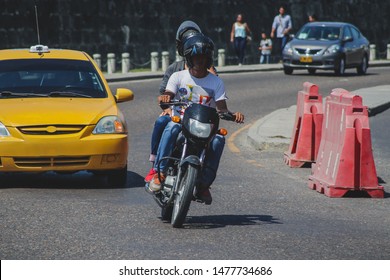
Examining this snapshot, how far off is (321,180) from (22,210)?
349 centimetres

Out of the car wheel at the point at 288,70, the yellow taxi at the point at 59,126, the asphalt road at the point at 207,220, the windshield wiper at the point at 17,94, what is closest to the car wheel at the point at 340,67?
the car wheel at the point at 288,70

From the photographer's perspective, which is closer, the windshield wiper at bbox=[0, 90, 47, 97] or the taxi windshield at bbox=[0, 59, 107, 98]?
the windshield wiper at bbox=[0, 90, 47, 97]

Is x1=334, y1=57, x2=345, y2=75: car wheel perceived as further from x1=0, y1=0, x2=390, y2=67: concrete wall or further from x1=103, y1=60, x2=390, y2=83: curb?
x1=0, y1=0, x2=390, y2=67: concrete wall

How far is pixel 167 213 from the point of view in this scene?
10477mm

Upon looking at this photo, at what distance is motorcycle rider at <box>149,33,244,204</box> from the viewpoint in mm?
10250

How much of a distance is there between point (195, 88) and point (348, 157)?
291 centimetres

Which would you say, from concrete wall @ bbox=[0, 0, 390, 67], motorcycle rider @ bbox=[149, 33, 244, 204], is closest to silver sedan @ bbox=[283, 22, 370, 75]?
concrete wall @ bbox=[0, 0, 390, 67]

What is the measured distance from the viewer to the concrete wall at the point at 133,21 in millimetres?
41969

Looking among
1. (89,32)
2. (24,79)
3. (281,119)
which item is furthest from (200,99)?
(89,32)

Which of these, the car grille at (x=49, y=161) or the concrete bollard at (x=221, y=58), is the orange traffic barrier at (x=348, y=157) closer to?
the car grille at (x=49, y=161)

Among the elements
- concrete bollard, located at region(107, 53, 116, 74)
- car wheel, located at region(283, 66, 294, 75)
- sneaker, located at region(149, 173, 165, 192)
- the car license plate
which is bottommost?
concrete bollard, located at region(107, 53, 116, 74)

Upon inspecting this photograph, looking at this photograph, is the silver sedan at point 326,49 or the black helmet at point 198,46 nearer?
the black helmet at point 198,46

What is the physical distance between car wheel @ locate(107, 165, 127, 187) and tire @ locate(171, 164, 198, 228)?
3.11 meters
